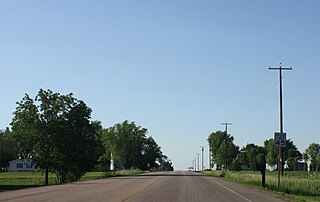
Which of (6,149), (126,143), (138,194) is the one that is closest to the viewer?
(138,194)

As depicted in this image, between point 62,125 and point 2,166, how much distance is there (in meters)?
89.3

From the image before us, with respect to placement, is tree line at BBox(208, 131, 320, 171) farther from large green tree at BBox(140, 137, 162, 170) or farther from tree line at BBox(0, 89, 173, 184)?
tree line at BBox(0, 89, 173, 184)

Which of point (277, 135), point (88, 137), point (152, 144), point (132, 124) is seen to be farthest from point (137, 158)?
point (277, 135)

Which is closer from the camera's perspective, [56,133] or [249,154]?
[56,133]

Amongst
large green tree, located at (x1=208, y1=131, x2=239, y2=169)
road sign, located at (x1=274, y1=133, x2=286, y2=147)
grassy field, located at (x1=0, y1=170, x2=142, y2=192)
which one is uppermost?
large green tree, located at (x1=208, y1=131, x2=239, y2=169)

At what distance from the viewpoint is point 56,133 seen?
68.9m

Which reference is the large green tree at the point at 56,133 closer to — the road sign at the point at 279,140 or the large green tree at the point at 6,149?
the road sign at the point at 279,140

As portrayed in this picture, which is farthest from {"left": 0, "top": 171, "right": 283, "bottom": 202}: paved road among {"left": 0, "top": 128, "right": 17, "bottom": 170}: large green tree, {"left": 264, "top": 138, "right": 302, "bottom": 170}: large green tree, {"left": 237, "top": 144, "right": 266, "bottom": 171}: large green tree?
{"left": 237, "top": 144, "right": 266, "bottom": 171}: large green tree

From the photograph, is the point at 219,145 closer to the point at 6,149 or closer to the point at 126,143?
the point at 126,143

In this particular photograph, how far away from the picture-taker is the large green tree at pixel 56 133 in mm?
68312

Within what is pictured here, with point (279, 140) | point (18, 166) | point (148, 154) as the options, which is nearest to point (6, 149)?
point (18, 166)

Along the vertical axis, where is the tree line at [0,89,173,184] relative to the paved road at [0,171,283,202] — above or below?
above

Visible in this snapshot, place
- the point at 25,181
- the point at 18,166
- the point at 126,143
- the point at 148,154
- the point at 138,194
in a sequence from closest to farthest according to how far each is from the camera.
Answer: the point at 138,194 → the point at 25,181 → the point at 126,143 → the point at 18,166 → the point at 148,154

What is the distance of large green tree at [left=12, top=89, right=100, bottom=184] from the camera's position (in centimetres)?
6831
